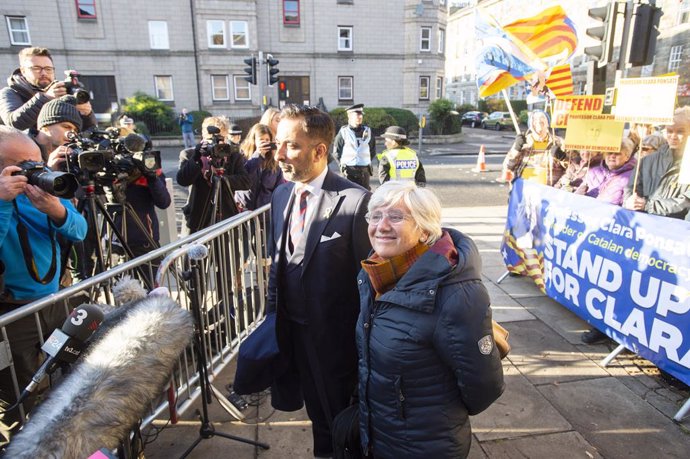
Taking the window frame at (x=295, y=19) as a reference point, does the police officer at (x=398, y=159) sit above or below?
below

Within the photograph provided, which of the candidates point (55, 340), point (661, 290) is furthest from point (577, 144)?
point (55, 340)

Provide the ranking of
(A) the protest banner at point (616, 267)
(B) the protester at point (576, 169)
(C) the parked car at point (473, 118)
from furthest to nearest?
(C) the parked car at point (473, 118)
(B) the protester at point (576, 169)
(A) the protest banner at point (616, 267)

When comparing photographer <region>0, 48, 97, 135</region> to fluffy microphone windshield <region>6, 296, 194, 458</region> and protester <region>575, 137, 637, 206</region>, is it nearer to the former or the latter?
fluffy microphone windshield <region>6, 296, 194, 458</region>

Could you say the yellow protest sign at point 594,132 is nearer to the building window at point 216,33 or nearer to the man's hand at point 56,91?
the man's hand at point 56,91

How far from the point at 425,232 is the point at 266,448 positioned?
1948 millimetres

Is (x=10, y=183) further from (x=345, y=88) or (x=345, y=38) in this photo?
(x=345, y=38)

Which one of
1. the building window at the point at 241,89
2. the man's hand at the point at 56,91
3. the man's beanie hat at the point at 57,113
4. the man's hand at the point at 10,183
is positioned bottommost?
the man's hand at the point at 10,183

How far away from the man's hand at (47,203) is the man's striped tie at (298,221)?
1289mm

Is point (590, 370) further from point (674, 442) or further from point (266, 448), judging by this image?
point (266, 448)

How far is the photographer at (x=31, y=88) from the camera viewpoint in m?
4.11

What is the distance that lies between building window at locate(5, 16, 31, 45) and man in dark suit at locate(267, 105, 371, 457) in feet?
103

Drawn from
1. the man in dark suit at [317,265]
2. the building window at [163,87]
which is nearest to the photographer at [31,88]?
the man in dark suit at [317,265]

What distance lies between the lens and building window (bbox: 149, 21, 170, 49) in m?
27.1

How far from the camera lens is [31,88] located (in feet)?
14.7
